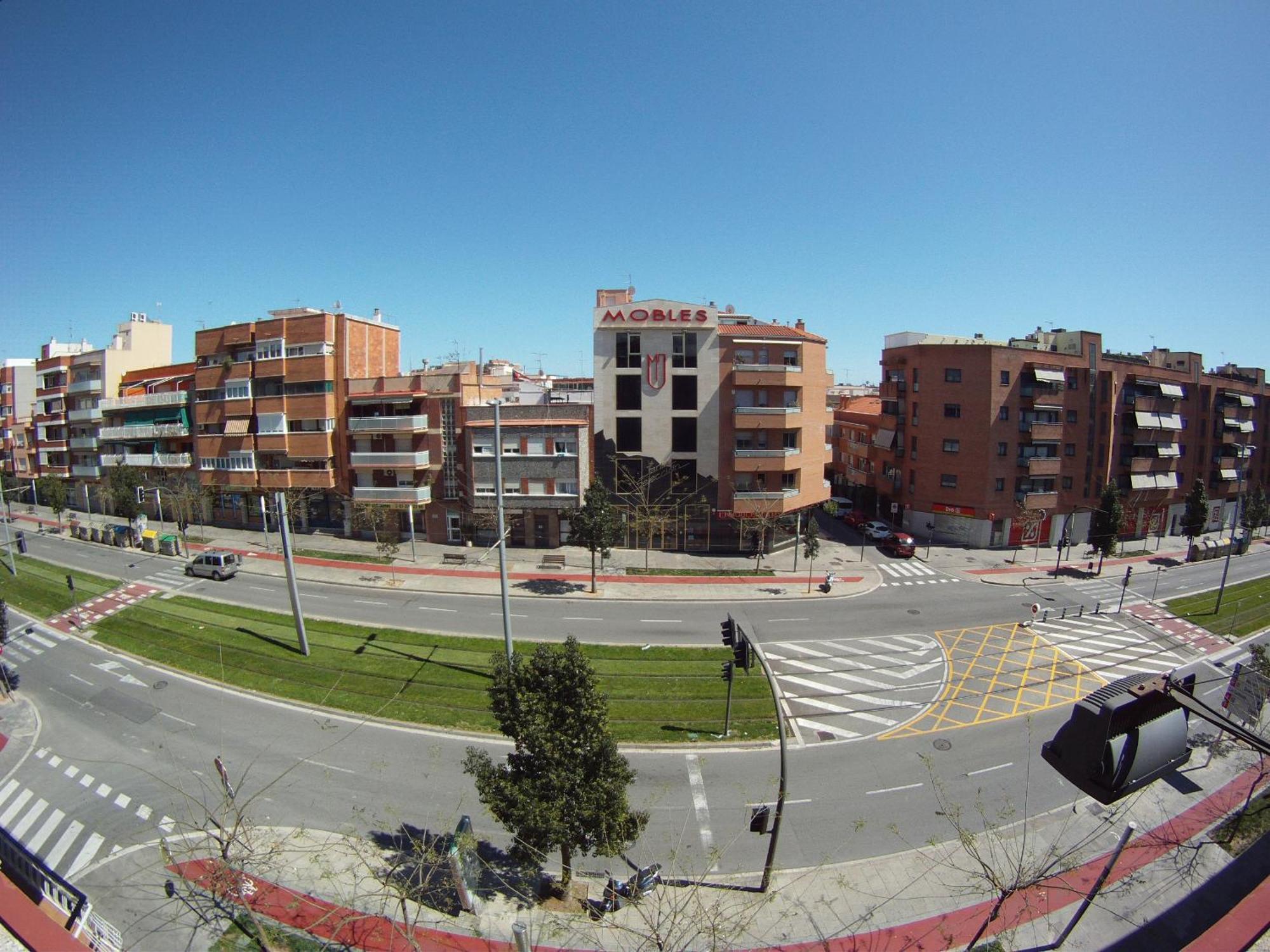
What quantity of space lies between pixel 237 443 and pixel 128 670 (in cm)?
2701

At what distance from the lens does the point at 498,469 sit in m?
20.5

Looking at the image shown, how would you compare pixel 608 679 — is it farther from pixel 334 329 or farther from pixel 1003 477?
pixel 1003 477

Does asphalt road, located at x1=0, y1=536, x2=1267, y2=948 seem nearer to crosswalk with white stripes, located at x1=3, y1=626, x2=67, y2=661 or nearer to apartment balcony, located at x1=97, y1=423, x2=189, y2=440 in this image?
crosswalk with white stripes, located at x1=3, y1=626, x2=67, y2=661

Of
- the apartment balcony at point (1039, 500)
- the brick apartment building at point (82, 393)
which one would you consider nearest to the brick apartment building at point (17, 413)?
the brick apartment building at point (82, 393)

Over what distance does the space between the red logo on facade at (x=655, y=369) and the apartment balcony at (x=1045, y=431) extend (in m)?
30.0

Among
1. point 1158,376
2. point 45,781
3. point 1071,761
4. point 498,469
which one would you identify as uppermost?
point 1158,376

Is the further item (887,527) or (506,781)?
(887,527)

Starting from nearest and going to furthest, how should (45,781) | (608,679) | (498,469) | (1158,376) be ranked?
(45,781) < (498,469) < (608,679) < (1158,376)

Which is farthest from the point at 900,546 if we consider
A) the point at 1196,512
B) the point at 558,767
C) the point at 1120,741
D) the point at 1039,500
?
the point at 1120,741

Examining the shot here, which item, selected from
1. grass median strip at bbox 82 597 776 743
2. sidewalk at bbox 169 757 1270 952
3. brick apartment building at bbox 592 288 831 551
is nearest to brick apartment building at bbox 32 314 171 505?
grass median strip at bbox 82 597 776 743

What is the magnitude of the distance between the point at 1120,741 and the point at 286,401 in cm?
5025

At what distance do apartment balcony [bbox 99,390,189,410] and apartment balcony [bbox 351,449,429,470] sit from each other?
1868 centimetres

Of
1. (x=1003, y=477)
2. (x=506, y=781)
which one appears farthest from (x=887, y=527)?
(x=506, y=781)

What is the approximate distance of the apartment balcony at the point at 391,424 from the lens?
4122 centimetres
